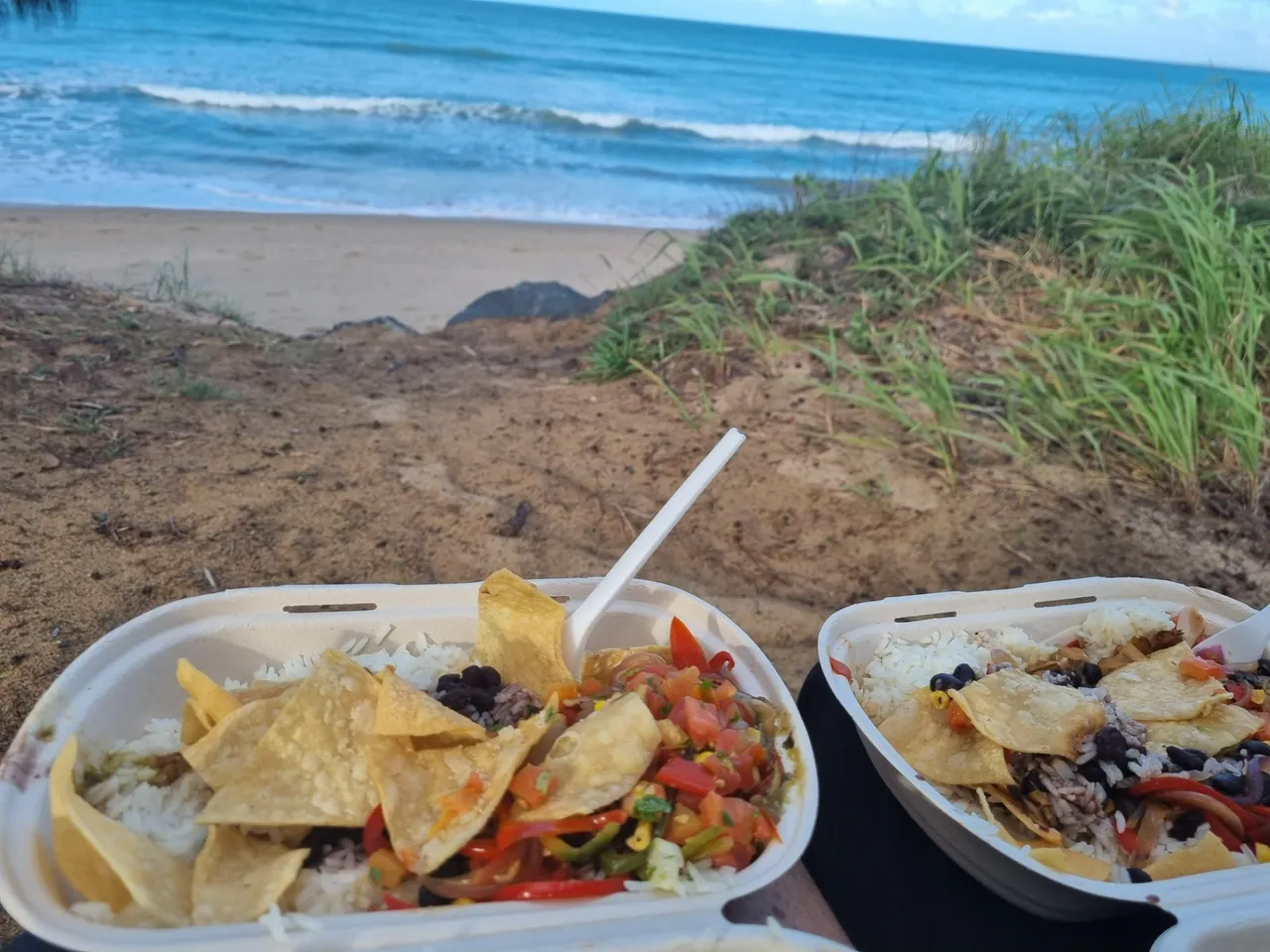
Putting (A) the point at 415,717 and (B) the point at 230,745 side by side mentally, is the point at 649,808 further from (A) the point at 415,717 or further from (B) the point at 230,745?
(B) the point at 230,745

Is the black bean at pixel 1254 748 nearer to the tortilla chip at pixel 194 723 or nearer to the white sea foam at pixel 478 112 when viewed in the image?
the tortilla chip at pixel 194 723

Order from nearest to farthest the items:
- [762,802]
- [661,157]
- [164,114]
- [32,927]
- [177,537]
A: [32,927] < [762,802] < [177,537] < [164,114] < [661,157]

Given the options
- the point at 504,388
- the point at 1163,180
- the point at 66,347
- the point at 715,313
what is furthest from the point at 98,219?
the point at 1163,180

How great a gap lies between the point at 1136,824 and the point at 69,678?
1.87m

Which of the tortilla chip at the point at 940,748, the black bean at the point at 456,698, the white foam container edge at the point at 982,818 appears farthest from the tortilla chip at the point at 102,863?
the tortilla chip at the point at 940,748

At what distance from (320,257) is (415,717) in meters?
6.47

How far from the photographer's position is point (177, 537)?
2.64 m

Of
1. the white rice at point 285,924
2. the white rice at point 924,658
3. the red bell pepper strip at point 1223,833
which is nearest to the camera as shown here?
the white rice at point 285,924

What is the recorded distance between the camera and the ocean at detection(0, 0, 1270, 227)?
957 cm

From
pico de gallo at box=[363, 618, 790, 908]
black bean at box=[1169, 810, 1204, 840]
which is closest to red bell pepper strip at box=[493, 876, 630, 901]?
pico de gallo at box=[363, 618, 790, 908]

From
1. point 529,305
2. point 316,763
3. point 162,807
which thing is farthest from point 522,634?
point 529,305

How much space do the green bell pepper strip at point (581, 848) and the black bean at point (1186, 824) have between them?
1.04 meters

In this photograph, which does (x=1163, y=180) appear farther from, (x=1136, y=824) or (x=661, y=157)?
(x=661, y=157)

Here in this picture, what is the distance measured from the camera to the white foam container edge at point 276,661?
110cm
